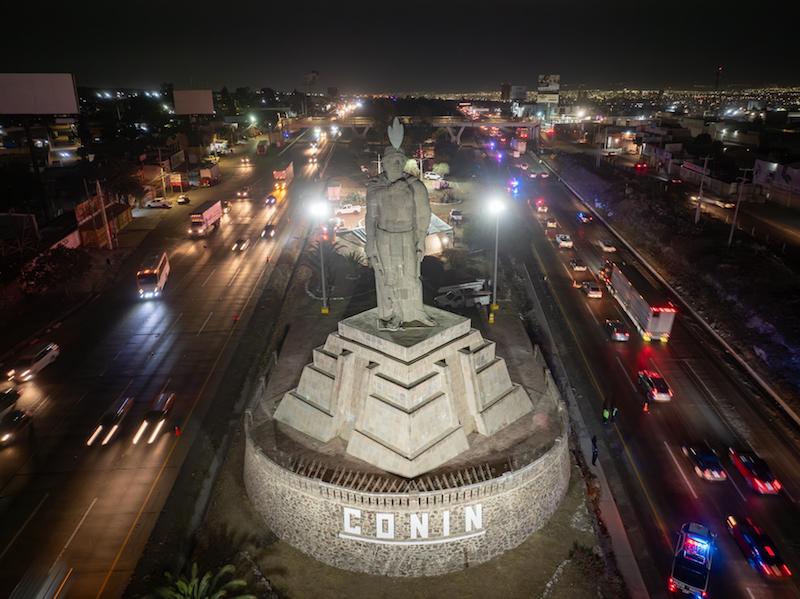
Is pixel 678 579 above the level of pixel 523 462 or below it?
below

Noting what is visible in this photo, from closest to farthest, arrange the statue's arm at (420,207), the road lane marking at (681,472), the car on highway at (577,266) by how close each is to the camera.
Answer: the statue's arm at (420,207) → the road lane marking at (681,472) → the car on highway at (577,266)

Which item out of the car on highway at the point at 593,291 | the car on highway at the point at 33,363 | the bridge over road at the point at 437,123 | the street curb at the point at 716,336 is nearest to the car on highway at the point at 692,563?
the street curb at the point at 716,336

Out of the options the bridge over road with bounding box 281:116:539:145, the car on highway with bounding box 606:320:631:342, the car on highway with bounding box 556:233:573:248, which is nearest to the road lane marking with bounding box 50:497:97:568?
the car on highway with bounding box 606:320:631:342

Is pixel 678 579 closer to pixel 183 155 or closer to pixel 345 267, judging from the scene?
pixel 345 267

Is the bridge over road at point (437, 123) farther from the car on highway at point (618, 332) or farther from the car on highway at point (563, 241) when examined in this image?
the car on highway at point (618, 332)

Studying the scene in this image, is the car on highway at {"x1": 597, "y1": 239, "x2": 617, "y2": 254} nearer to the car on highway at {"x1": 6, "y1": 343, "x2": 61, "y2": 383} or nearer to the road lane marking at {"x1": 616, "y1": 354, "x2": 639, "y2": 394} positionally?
the road lane marking at {"x1": 616, "y1": 354, "x2": 639, "y2": 394}

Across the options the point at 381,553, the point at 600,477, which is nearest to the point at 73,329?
the point at 381,553

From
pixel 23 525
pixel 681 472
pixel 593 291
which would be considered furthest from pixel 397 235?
pixel 593 291

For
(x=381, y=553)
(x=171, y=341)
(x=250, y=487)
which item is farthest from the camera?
(x=171, y=341)
